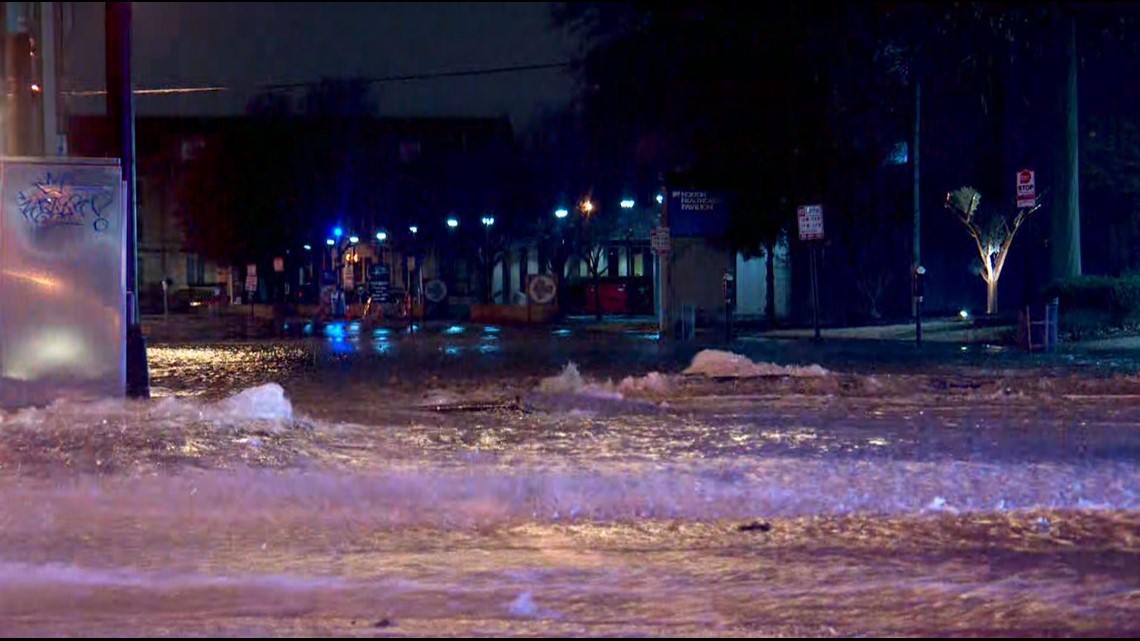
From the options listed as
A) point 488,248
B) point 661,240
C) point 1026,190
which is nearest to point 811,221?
point 1026,190

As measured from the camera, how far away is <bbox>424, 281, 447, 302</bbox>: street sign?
176 ft

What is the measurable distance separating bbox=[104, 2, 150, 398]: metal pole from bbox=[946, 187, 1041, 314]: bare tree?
27.7m

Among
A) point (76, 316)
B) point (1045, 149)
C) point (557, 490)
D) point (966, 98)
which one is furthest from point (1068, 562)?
point (1045, 149)

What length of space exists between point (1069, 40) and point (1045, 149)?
12.0 m

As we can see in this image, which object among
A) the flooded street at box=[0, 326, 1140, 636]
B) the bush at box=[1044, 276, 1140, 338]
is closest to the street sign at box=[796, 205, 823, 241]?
the bush at box=[1044, 276, 1140, 338]

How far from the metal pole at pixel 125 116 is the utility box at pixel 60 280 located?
1007 millimetres

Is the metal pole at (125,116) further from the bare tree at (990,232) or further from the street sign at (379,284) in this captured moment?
the street sign at (379,284)

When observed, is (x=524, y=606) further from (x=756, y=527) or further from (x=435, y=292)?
(x=435, y=292)

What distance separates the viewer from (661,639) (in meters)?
7.31

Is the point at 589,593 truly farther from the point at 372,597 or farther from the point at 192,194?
the point at 192,194

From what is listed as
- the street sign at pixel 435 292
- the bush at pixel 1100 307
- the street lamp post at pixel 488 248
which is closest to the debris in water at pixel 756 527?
the bush at pixel 1100 307

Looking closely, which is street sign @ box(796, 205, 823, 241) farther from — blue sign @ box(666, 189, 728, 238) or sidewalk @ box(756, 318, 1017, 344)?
blue sign @ box(666, 189, 728, 238)

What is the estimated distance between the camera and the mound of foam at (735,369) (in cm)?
2086

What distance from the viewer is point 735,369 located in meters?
21.3
